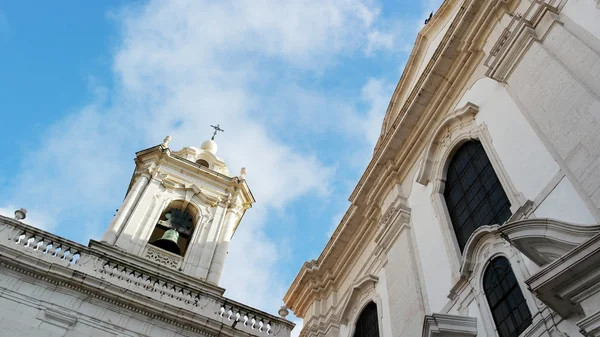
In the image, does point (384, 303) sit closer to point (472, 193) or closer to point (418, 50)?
point (472, 193)

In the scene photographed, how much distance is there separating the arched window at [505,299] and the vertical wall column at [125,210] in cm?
1024

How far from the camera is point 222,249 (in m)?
15.9

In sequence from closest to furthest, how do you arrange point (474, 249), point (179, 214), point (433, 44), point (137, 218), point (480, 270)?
1. point (480, 270)
2. point (474, 249)
3. point (433, 44)
4. point (137, 218)
5. point (179, 214)

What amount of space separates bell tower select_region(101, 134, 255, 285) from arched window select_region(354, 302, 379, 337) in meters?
4.51

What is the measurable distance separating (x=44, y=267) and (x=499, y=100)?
8.49 m

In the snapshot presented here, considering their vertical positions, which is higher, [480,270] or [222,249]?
[222,249]

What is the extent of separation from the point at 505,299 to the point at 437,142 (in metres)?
4.53

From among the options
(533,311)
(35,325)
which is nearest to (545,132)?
(533,311)

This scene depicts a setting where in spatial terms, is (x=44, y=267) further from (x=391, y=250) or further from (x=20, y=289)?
(x=391, y=250)

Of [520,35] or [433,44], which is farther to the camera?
[433,44]

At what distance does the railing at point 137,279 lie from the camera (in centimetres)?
1034

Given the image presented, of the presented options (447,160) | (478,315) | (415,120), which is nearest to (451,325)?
(478,315)

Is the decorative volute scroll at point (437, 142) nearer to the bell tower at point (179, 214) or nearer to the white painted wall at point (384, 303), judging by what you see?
the white painted wall at point (384, 303)

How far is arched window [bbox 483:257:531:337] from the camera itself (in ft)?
22.4
